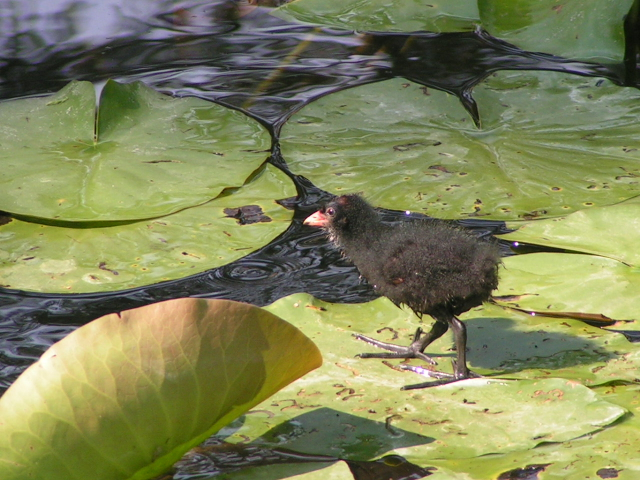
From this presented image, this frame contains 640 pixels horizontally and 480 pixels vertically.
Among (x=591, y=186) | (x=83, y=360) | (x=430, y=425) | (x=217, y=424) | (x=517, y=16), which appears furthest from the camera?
(x=517, y=16)

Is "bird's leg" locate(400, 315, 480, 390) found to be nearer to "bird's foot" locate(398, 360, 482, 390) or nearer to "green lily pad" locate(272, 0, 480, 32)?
"bird's foot" locate(398, 360, 482, 390)

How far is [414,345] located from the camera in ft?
8.92

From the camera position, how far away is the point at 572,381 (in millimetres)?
2262

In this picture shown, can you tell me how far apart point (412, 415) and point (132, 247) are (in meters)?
1.50

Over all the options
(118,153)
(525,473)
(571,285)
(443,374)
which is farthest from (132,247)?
(525,473)

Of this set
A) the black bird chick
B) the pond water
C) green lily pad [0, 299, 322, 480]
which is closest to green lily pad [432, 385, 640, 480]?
the black bird chick

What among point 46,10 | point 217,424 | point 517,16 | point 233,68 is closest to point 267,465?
point 217,424

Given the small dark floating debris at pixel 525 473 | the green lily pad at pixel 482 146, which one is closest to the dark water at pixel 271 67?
the green lily pad at pixel 482 146

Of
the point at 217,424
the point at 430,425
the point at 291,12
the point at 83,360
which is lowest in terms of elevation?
the point at 430,425

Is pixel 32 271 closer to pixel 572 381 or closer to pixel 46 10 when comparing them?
pixel 572 381

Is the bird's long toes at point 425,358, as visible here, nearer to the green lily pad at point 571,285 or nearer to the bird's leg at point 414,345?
the bird's leg at point 414,345

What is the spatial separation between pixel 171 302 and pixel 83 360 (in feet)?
0.81

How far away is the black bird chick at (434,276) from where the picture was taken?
2586mm

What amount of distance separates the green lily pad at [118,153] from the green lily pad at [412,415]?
4.42ft
